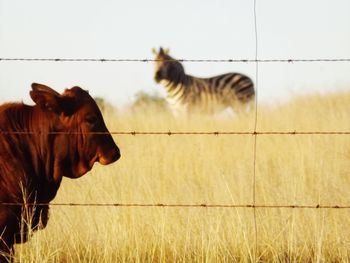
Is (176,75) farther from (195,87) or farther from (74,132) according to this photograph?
(74,132)

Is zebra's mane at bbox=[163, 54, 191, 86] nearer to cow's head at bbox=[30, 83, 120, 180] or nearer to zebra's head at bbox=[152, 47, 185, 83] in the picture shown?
zebra's head at bbox=[152, 47, 185, 83]

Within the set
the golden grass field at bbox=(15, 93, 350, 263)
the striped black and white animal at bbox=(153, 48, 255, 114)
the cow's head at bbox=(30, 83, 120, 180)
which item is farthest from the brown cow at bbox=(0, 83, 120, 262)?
the striped black and white animal at bbox=(153, 48, 255, 114)

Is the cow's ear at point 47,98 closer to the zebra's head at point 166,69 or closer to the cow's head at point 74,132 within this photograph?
the cow's head at point 74,132

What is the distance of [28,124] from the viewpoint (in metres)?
4.66

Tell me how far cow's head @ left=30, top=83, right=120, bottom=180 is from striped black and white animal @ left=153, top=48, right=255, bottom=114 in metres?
14.7

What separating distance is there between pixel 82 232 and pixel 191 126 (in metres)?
5.79

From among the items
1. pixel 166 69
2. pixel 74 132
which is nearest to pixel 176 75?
pixel 166 69

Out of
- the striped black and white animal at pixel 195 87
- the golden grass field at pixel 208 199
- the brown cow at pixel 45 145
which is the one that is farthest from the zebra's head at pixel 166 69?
the brown cow at pixel 45 145

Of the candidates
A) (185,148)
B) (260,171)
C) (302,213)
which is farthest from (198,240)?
(185,148)

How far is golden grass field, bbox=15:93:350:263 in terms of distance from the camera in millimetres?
5332

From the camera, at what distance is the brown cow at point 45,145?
4543 mm

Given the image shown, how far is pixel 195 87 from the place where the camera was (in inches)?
827

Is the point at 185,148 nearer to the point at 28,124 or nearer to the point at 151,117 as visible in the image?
the point at 151,117

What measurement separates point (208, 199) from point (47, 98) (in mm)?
2670
